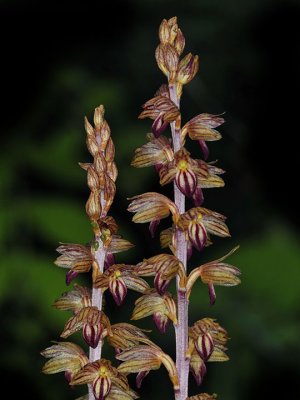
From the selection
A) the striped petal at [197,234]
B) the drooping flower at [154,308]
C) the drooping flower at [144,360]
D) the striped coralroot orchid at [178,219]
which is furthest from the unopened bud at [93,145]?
the drooping flower at [144,360]

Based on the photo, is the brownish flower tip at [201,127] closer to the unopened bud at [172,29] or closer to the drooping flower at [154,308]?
the unopened bud at [172,29]

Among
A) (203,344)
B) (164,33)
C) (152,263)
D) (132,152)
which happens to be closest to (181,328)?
(203,344)

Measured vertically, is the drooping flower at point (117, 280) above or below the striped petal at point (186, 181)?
below

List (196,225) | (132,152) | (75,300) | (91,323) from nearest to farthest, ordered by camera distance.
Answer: (91,323) → (196,225) → (75,300) → (132,152)

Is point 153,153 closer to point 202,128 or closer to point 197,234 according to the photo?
point 202,128

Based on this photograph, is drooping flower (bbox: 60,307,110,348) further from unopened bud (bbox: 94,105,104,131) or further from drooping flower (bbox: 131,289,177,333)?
unopened bud (bbox: 94,105,104,131)

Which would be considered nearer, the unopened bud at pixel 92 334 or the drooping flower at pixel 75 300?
the unopened bud at pixel 92 334
